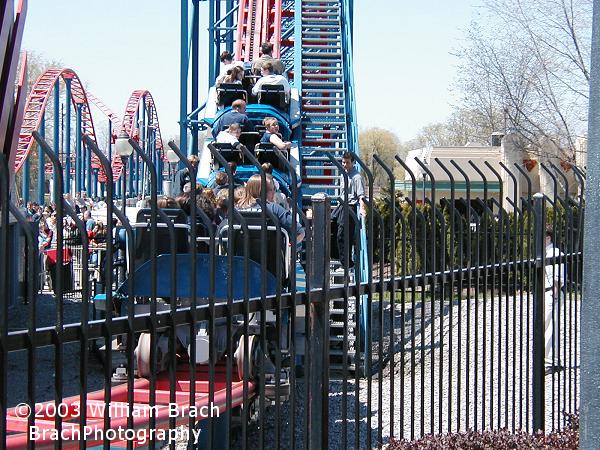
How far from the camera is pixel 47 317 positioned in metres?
13.2

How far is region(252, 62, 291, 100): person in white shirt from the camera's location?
46.4 feet

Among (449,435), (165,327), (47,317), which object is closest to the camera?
(165,327)

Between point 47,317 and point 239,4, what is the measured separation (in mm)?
11455

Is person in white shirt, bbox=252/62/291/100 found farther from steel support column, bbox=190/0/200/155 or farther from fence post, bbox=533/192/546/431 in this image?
fence post, bbox=533/192/546/431

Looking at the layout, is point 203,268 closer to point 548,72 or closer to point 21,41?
point 21,41

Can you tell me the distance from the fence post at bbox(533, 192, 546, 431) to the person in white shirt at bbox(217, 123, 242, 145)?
6.58m

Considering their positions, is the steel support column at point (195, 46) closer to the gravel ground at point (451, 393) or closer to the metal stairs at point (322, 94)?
the metal stairs at point (322, 94)

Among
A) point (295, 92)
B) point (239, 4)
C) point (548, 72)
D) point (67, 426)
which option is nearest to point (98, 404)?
point (67, 426)

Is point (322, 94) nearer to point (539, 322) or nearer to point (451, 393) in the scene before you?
point (539, 322)

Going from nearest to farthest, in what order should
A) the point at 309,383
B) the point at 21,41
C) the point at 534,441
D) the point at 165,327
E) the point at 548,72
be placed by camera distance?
1. the point at 165,327
2. the point at 309,383
3. the point at 534,441
4. the point at 21,41
5. the point at 548,72

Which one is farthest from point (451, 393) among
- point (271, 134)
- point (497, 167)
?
point (497, 167)

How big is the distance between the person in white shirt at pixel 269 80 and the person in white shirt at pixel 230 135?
2020mm

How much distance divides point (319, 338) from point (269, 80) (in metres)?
10.8

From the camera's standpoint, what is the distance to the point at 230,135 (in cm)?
1196
